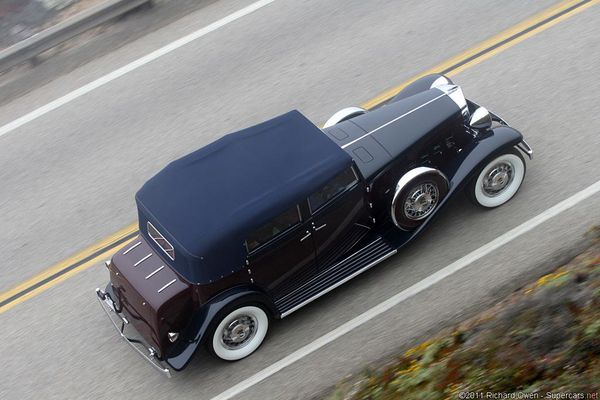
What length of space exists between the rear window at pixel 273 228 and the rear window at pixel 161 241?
0.81m

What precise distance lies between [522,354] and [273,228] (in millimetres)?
3067

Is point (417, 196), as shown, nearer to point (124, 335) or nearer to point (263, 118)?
point (263, 118)

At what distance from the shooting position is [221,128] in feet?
Answer: 39.8

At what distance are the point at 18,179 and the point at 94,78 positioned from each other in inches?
92.0

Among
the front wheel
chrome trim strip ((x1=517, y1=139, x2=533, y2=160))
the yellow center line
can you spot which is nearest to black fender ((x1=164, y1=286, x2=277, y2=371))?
the yellow center line

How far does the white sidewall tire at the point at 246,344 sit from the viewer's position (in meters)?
8.88

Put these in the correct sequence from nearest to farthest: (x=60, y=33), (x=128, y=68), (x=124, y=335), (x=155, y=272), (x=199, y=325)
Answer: (x=199, y=325) < (x=155, y=272) < (x=124, y=335) < (x=128, y=68) < (x=60, y=33)

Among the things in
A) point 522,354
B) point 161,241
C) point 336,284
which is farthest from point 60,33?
point 522,354

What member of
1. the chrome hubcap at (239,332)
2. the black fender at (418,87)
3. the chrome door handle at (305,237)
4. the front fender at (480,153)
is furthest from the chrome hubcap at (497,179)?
the chrome hubcap at (239,332)

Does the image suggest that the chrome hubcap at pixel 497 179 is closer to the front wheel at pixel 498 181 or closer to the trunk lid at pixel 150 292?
the front wheel at pixel 498 181

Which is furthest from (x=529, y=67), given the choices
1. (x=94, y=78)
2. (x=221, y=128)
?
(x=94, y=78)

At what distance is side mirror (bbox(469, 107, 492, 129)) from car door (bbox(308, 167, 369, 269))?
1741mm

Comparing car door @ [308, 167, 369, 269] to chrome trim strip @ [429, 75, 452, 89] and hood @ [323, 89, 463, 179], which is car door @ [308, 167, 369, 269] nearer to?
hood @ [323, 89, 463, 179]

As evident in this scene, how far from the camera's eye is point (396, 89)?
12180 millimetres
